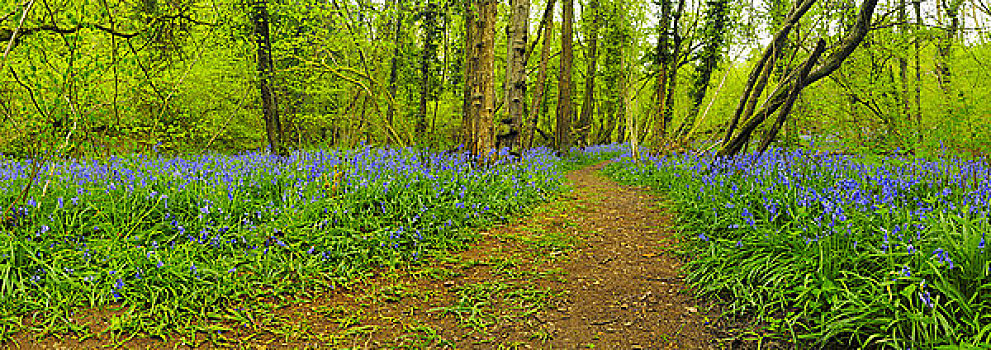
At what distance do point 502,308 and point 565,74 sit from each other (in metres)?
10.5

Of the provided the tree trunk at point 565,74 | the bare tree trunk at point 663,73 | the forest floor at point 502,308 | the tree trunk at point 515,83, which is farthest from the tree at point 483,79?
the tree trunk at point 565,74

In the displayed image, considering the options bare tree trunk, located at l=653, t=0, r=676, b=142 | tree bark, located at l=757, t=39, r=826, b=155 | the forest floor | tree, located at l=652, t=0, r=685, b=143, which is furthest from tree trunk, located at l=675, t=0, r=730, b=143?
the forest floor

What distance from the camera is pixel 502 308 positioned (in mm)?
3389

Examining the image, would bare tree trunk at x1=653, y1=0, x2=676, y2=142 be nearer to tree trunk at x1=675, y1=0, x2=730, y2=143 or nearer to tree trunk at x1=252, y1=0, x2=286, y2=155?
tree trunk at x1=675, y1=0, x2=730, y2=143

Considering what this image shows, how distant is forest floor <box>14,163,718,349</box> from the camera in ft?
9.46

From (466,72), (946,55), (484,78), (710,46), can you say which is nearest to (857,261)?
(484,78)

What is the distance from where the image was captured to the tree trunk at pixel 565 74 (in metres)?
12.5

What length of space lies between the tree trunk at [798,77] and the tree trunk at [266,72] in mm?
7942

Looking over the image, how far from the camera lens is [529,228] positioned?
536 cm

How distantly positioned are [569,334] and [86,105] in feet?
13.5

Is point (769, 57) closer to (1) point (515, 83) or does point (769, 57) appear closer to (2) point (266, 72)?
(1) point (515, 83)

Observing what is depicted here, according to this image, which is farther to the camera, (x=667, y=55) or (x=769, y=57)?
(x=667, y=55)

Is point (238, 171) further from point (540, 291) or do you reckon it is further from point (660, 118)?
point (660, 118)

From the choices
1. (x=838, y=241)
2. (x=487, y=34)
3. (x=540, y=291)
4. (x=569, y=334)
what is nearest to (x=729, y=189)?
(x=838, y=241)
